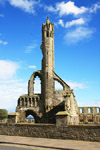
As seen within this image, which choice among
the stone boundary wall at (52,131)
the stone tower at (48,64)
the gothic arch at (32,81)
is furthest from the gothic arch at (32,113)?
the stone boundary wall at (52,131)

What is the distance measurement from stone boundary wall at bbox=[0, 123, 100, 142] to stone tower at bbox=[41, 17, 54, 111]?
13.6 m

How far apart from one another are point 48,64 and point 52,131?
1811 cm

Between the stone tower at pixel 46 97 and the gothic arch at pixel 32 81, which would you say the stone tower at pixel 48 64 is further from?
Answer: the gothic arch at pixel 32 81

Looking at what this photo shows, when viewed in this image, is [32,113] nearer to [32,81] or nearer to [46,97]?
[46,97]

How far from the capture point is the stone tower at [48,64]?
2988cm

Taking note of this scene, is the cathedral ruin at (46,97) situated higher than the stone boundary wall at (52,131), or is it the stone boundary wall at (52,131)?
the cathedral ruin at (46,97)

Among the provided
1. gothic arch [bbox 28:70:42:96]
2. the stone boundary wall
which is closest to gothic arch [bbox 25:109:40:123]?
gothic arch [bbox 28:70:42:96]

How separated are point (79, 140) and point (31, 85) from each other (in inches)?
761

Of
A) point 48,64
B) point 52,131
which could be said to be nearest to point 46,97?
point 48,64

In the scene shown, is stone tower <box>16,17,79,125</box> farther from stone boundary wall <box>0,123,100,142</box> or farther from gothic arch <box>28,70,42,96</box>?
stone boundary wall <box>0,123,100,142</box>

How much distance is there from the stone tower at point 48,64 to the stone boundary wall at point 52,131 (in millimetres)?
13628

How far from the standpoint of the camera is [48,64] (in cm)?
3109

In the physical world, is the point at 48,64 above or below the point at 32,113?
above

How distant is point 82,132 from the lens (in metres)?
13.0
